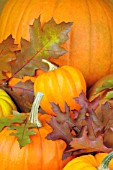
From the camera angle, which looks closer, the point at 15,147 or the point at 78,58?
the point at 15,147

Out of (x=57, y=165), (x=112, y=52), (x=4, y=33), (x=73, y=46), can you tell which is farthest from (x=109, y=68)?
(x=57, y=165)

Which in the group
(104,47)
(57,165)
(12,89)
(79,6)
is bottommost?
(57,165)

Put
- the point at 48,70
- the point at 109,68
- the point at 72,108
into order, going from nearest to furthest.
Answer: the point at 72,108
the point at 48,70
the point at 109,68

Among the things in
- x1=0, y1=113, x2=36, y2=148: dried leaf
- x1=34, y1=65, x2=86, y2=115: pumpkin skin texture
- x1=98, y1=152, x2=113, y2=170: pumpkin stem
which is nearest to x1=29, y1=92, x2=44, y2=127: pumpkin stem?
x1=0, y1=113, x2=36, y2=148: dried leaf

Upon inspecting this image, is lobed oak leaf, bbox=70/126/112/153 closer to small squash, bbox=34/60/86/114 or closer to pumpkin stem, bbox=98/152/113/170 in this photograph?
pumpkin stem, bbox=98/152/113/170

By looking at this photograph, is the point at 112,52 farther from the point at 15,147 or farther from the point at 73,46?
the point at 15,147

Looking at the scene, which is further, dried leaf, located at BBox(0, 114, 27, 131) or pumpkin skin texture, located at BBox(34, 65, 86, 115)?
pumpkin skin texture, located at BBox(34, 65, 86, 115)
